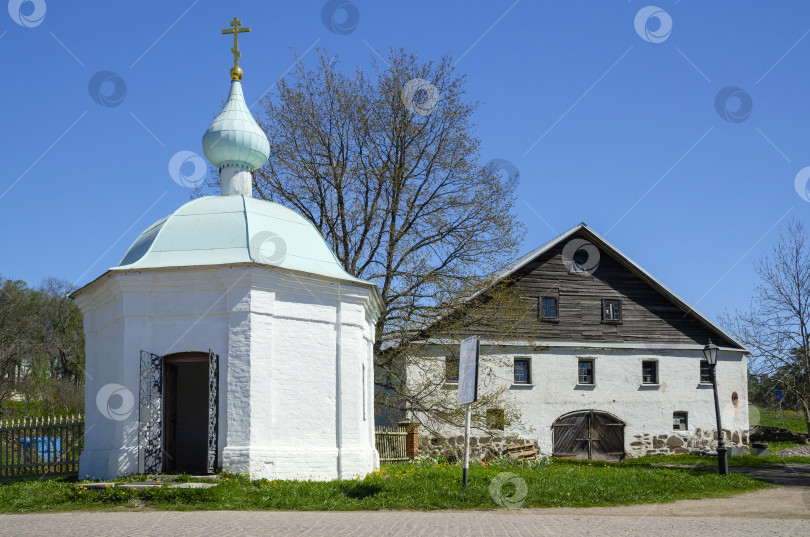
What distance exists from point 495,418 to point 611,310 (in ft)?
30.6

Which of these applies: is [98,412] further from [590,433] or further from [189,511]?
[590,433]

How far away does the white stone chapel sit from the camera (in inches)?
518

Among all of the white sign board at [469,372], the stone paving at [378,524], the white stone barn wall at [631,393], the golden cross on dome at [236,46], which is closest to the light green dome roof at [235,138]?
the golden cross on dome at [236,46]

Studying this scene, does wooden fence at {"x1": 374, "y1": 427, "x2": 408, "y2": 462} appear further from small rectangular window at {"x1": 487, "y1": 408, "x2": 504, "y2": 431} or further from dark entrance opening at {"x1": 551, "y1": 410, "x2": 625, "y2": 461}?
dark entrance opening at {"x1": 551, "y1": 410, "x2": 625, "y2": 461}

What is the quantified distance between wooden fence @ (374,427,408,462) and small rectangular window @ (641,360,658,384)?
427 inches

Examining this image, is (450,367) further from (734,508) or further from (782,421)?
(782,421)

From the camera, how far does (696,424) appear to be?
28250mm

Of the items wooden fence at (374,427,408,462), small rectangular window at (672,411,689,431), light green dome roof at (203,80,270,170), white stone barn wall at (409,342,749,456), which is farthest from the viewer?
small rectangular window at (672,411,689,431)

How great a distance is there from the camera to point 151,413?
13219 mm

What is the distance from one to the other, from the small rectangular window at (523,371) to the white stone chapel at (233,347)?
12208 mm

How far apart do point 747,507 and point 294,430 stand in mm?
7604

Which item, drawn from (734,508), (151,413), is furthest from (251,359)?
(734,508)

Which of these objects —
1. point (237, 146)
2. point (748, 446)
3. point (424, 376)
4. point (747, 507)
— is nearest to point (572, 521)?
point (747, 507)

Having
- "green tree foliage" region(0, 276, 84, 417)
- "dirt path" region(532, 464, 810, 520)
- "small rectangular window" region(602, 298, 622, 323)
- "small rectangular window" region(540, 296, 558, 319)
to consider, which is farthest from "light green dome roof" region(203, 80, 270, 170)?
"green tree foliage" region(0, 276, 84, 417)
